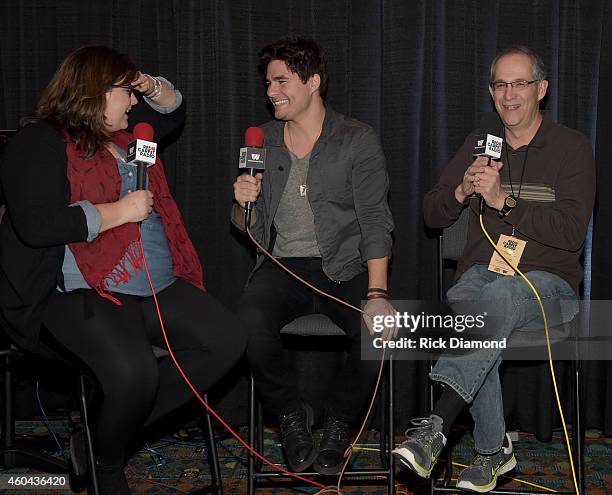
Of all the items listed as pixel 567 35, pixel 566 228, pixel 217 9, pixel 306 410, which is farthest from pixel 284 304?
pixel 567 35

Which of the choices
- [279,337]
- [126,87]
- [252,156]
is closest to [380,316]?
[279,337]

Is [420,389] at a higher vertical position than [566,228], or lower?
lower

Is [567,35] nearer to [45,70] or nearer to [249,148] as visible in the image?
[249,148]

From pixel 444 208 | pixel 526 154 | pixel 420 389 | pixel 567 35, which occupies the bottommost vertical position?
pixel 420 389

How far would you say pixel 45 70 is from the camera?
11.3ft

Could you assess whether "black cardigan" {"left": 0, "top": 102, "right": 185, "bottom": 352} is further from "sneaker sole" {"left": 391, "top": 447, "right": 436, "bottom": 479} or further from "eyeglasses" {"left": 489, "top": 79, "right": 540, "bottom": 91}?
"eyeglasses" {"left": 489, "top": 79, "right": 540, "bottom": 91}

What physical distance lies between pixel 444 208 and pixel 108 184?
1160 millimetres

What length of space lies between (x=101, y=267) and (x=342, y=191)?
A: 0.92 meters

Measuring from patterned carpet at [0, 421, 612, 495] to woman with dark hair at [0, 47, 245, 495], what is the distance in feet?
1.65

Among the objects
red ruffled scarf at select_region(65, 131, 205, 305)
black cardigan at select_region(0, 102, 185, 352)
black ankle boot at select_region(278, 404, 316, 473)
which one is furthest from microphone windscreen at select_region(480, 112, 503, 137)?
black cardigan at select_region(0, 102, 185, 352)

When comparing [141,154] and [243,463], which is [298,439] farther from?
[141,154]

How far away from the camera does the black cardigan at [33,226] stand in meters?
2.21

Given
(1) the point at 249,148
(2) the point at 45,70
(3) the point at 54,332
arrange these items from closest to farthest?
(3) the point at 54,332 → (1) the point at 249,148 → (2) the point at 45,70

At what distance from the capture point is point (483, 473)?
7.99 ft
